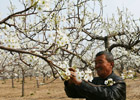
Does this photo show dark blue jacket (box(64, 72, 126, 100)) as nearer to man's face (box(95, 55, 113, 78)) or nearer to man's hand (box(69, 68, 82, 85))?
man's hand (box(69, 68, 82, 85))

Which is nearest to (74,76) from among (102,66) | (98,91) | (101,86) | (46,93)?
(98,91)

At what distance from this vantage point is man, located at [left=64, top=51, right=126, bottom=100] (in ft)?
6.06

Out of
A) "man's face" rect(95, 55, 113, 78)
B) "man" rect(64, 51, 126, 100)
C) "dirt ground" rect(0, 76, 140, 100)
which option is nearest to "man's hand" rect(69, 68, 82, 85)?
"man" rect(64, 51, 126, 100)

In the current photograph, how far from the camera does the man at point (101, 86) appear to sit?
1847 millimetres

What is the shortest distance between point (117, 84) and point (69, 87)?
0.59 meters

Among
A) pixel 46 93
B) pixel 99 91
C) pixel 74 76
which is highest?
pixel 74 76

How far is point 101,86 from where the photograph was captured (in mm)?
2029

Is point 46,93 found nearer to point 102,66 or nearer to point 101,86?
point 102,66

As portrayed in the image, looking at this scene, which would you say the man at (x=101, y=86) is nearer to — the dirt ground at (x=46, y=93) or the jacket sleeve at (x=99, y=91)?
the jacket sleeve at (x=99, y=91)

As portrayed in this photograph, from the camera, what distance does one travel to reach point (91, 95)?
190 cm

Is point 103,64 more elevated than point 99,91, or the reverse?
point 103,64

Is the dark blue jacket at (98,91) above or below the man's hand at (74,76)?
below

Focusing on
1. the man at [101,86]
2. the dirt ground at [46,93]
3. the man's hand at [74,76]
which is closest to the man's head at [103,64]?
the man at [101,86]

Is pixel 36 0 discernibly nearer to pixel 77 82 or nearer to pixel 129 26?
pixel 77 82
